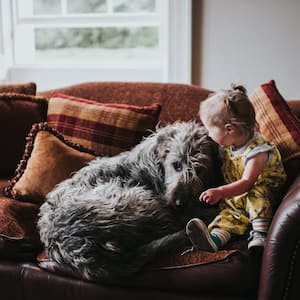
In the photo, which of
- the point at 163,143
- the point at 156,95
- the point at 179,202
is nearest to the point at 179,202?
the point at 179,202

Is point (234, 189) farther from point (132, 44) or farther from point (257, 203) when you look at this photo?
point (132, 44)

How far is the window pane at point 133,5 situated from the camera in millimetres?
3521

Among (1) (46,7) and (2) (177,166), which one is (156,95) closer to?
(2) (177,166)

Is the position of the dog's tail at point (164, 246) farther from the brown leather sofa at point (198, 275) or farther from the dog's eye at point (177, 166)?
the dog's eye at point (177, 166)

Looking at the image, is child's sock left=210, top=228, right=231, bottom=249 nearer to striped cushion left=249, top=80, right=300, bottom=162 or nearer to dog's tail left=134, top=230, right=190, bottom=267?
dog's tail left=134, top=230, right=190, bottom=267

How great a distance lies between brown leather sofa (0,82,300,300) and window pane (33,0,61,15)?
74.5 inches

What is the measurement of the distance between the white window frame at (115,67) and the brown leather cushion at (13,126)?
91cm

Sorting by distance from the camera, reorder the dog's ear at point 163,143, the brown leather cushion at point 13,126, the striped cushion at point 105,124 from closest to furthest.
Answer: the dog's ear at point 163,143 → the striped cushion at point 105,124 → the brown leather cushion at point 13,126

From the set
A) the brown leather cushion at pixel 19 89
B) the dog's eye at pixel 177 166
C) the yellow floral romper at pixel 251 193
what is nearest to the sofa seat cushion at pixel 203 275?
the yellow floral romper at pixel 251 193

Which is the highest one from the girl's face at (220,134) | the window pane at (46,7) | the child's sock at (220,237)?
the window pane at (46,7)

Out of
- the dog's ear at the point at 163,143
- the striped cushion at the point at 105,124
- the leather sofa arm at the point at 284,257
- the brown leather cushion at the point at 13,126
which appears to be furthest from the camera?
the brown leather cushion at the point at 13,126

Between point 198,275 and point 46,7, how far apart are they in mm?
2278

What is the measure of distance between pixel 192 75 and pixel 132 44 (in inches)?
20.3

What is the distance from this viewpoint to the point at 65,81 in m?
3.61
